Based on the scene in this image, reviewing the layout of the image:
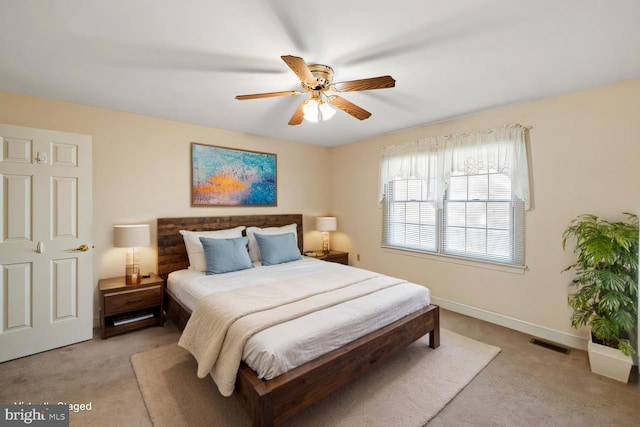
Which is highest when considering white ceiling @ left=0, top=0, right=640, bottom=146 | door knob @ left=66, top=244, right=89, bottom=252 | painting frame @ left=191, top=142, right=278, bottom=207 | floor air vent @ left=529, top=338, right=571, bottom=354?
white ceiling @ left=0, top=0, right=640, bottom=146

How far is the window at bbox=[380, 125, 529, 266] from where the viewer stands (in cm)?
308

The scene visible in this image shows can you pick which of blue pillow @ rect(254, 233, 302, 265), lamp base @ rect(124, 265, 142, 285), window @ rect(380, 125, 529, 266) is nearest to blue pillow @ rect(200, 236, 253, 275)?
blue pillow @ rect(254, 233, 302, 265)

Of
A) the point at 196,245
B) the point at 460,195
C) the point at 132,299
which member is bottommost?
the point at 132,299

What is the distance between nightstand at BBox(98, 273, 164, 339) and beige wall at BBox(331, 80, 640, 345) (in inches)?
135

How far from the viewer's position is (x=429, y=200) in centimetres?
383

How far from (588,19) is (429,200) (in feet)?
7.87

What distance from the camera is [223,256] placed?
322 centimetres

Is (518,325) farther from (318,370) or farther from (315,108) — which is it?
(315,108)

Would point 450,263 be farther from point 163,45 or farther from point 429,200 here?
point 163,45

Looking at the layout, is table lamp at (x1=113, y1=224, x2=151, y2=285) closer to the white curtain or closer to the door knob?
Result: the door knob

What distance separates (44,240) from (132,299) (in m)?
0.96

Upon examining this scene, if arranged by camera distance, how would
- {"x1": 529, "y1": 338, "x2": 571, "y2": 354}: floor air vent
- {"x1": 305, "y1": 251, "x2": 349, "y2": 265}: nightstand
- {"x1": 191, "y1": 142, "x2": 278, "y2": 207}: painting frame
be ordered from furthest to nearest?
{"x1": 305, "y1": 251, "x2": 349, "y2": 265}: nightstand → {"x1": 191, "y1": 142, "x2": 278, "y2": 207}: painting frame → {"x1": 529, "y1": 338, "x2": 571, "y2": 354}: floor air vent

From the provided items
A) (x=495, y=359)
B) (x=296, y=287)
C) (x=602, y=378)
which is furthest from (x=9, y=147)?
(x=602, y=378)

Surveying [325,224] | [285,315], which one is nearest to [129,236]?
[285,315]
